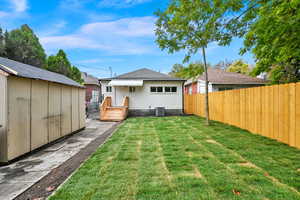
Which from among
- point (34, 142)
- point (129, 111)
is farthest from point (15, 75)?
point (129, 111)

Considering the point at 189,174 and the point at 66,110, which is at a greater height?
the point at 66,110

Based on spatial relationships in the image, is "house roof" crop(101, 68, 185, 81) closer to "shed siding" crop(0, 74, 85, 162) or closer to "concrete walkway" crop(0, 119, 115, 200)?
"shed siding" crop(0, 74, 85, 162)

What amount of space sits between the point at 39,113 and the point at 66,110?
5.67 feet

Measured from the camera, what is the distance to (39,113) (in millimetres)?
4672

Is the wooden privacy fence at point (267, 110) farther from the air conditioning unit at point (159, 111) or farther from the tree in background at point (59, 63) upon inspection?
the tree in background at point (59, 63)

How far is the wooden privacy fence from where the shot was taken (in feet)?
14.2

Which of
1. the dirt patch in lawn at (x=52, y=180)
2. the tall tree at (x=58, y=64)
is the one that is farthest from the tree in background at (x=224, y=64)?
the dirt patch in lawn at (x=52, y=180)

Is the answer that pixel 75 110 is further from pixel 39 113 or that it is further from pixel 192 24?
pixel 192 24

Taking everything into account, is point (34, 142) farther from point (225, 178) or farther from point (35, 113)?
point (225, 178)

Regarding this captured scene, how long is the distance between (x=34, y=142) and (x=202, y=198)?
4.76 metres

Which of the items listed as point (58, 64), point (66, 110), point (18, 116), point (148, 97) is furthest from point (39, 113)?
point (58, 64)

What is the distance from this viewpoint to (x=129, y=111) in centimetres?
1373

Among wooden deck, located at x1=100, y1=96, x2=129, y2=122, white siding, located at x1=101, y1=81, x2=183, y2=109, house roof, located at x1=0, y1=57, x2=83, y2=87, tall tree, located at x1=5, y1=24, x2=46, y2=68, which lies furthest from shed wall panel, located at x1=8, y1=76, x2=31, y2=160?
tall tree, located at x1=5, y1=24, x2=46, y2=68

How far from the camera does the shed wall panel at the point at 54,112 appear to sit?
529 cm
